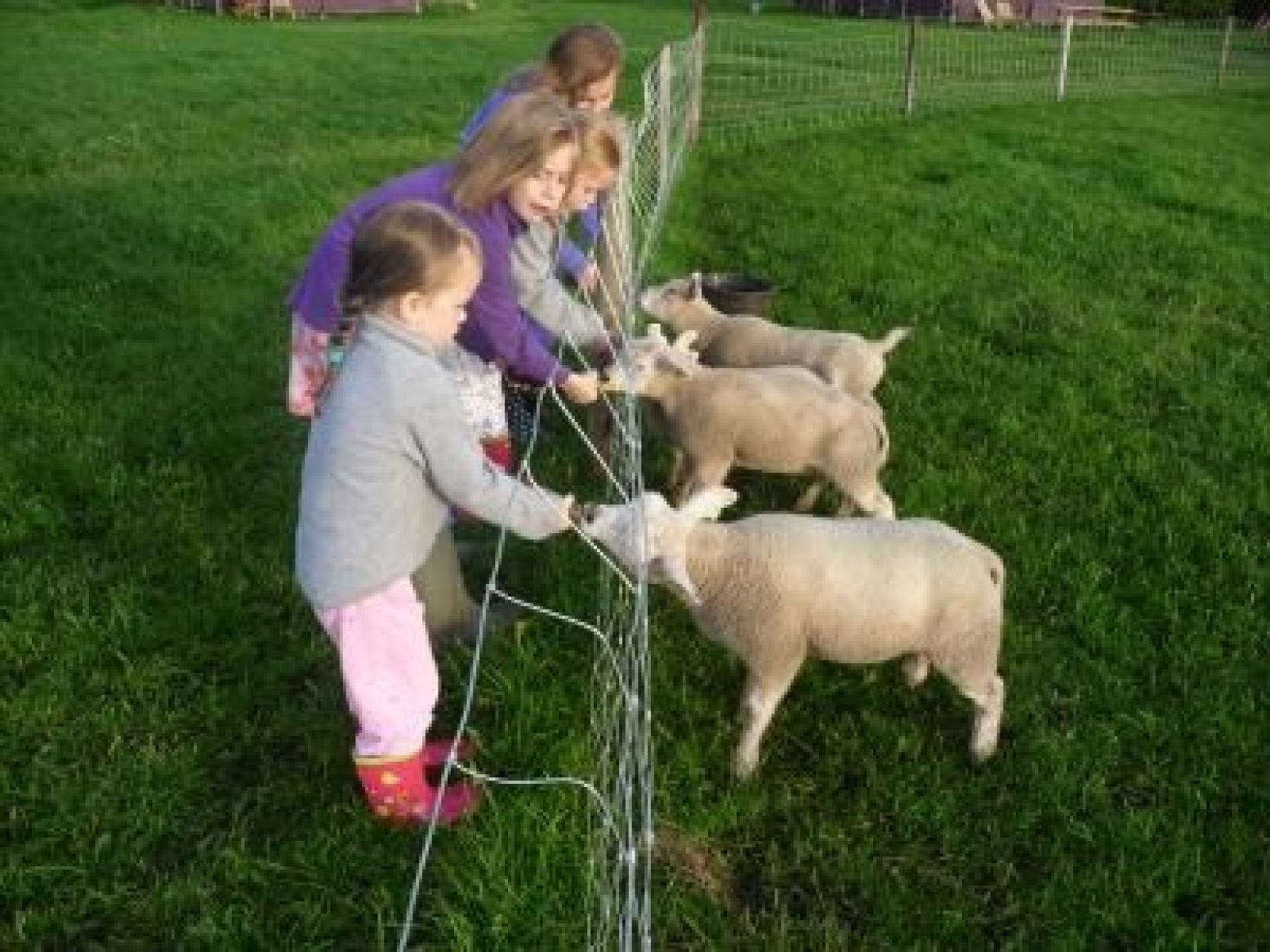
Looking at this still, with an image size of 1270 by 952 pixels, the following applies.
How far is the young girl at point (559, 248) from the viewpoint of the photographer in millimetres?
3979

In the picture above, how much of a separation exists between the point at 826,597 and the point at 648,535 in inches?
21.8

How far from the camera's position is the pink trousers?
3.11 metres

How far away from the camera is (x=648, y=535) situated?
3.42 meters

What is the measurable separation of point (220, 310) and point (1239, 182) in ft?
29.6

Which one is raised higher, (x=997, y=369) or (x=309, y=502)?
(x=309, y=502)

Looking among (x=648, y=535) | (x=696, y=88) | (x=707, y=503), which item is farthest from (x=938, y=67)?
(x=648, y=535)

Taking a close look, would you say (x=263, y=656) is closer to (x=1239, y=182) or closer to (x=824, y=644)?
(x=824, y=644)

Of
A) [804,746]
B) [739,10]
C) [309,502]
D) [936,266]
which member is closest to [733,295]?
[936,266]

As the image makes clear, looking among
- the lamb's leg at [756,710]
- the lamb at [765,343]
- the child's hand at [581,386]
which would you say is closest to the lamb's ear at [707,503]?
the lamb's leg at [756,710]

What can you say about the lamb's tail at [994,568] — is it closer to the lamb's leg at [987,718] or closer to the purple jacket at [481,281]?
the lamb's leg at [987,718]

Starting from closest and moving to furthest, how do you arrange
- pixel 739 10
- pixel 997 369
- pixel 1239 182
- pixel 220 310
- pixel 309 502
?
1. pixel 309 502
2. pixel 997 369
3. pixel 220 310
4. pixel 1239 182
5. pixel 739 10

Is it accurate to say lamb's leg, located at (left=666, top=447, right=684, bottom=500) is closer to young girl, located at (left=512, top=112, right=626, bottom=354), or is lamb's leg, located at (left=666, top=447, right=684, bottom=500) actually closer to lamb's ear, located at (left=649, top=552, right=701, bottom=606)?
young girl, located at (left=512, top=112, right=626, bottom=354)

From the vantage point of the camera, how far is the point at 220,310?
7.02 meters

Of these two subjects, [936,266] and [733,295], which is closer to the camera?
[733,295]
